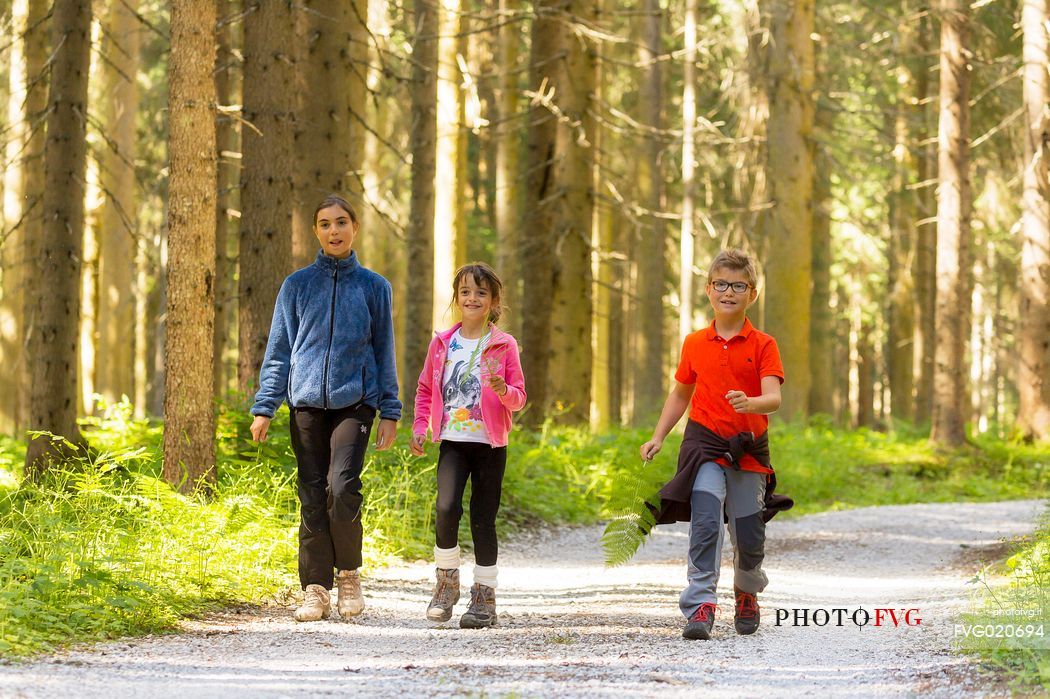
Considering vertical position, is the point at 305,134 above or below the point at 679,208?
below

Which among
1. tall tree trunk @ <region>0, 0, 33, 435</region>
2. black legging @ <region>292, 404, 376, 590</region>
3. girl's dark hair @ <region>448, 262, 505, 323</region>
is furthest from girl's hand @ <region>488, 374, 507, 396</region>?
tall tree trunk @ <region>0, 0, 33, 435</region>

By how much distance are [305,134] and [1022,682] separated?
371 inches

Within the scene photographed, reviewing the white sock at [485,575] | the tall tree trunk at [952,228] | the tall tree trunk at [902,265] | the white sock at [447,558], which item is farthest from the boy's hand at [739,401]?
the tall tree trunk at [902,265]

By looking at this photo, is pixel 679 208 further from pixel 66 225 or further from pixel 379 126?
pixel 66 225

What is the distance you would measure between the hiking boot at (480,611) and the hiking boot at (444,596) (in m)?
0.10

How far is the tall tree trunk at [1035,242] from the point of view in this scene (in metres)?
17.5

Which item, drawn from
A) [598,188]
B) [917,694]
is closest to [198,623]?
[917,694]

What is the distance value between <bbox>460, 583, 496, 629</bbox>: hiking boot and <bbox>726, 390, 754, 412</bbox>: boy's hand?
5.47 ft

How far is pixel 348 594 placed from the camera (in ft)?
21.6

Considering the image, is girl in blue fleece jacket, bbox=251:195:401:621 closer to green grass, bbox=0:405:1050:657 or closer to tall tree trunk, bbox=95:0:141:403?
green grass, bbox=0:405:1050:657

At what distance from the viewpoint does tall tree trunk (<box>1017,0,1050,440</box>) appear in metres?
17.5

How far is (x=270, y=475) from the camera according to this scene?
8820 mm

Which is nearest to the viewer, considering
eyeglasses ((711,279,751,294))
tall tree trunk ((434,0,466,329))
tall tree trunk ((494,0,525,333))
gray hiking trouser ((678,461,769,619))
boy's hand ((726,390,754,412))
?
boy's hand ((726,390,754,412))

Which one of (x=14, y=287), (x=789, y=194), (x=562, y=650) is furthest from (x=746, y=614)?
(x=14, y=287)
